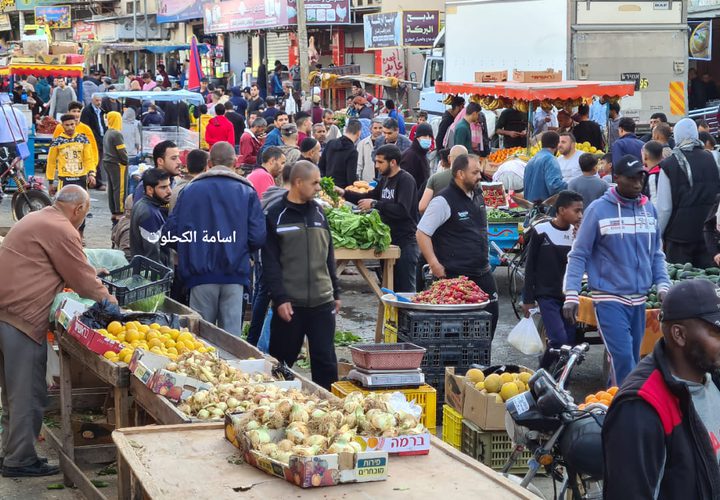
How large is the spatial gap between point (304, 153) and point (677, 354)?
1012cm

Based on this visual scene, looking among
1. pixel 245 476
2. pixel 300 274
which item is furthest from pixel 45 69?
pixel 245 476

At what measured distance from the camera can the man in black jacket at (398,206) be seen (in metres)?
11.6

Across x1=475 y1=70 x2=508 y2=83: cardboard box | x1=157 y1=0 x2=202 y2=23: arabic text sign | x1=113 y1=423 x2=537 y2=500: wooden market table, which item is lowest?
x1=113 y1=423 x2=537 y2=500: wooden market table

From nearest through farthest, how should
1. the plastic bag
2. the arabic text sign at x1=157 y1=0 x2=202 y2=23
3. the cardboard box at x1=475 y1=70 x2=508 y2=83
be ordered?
the plastic bag < the cardboard box at x1=475 y1=70 x2=508 y2=83 < the arabic text sign at x1=157 y1=0 x2=202 y2=23

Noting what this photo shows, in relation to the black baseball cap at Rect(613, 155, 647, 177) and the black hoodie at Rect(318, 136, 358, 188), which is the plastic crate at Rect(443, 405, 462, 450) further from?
the black hoodie at Rect(318, 136, 358, 188)

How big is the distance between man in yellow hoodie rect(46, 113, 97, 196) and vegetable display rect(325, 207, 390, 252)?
7.43 metres

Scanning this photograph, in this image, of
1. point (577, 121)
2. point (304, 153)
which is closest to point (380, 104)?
point (577, 121)

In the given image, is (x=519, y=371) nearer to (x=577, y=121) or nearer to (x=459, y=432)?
(x=459, y=432)

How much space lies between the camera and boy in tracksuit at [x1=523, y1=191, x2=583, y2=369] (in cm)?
945

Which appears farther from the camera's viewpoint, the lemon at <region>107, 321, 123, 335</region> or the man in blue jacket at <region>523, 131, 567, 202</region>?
the man in blue jacket at <region>523, 131, 567, 202</region>

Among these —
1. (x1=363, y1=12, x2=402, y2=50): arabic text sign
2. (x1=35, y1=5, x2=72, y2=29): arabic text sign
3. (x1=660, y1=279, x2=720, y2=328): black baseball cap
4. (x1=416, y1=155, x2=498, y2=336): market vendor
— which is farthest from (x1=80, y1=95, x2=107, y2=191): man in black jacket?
(x1=35, y1=5, x2=72, y2=29): arabic text sign

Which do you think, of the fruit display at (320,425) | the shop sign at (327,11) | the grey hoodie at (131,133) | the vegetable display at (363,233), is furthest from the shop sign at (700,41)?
the fruit display at (320,425)

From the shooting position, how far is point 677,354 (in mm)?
3609

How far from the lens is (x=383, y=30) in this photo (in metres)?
40.3
